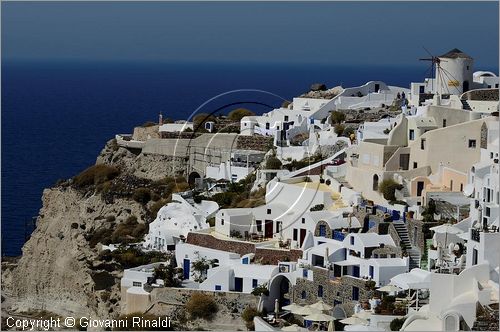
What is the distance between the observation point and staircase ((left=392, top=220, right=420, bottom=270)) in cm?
2742

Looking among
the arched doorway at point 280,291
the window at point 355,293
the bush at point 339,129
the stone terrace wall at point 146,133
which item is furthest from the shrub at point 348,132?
the window at point 355,293

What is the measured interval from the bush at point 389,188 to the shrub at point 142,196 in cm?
909

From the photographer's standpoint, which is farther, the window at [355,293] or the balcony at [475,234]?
the window at [355,293]

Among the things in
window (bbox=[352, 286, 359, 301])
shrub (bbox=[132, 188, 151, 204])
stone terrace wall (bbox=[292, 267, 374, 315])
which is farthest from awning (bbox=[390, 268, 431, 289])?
shrub (bbox=[132, 188, 151, 204])

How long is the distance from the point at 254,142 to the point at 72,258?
5.89m

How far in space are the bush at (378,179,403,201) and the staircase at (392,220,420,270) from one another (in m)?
1.65

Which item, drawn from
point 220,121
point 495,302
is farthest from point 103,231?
point 495,302

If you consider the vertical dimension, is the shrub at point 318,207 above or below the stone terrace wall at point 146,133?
Answer: below

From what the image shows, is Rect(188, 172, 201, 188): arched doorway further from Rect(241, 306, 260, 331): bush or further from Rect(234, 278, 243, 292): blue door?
Rect(241, 306, 260, 331): bush

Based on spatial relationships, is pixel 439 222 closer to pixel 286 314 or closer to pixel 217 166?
pixel 286 314

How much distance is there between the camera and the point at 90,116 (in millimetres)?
90562

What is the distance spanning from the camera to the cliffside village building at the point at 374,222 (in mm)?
25062

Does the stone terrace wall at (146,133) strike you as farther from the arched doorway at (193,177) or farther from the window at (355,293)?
the window at (355,293)

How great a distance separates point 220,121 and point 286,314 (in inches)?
666
